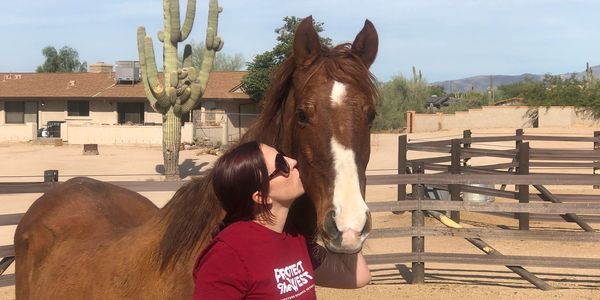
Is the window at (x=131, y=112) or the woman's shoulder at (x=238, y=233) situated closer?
the woman's shoulder at (x=238, y=233)

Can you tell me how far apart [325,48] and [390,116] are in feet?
121

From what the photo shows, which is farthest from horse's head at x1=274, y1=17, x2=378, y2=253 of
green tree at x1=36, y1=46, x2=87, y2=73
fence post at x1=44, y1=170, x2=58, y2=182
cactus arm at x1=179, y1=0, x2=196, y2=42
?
green tree at x1=36, y1=46, x2=87, y2=73

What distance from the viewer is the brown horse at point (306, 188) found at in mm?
1872

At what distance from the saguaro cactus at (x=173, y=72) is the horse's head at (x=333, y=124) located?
16378 mm

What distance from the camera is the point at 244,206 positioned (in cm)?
181

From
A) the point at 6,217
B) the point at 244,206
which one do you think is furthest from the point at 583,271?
the point at 244,206

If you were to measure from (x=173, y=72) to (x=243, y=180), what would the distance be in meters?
17.2

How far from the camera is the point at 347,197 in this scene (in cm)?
181

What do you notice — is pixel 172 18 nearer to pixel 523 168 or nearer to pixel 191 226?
pixel 523 168

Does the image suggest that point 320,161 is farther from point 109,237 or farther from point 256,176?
point 109,237

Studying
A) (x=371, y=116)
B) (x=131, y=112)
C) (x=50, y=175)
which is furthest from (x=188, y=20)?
(x=131, y=112)

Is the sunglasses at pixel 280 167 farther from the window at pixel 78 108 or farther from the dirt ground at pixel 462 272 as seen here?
the window at pixel 78 108

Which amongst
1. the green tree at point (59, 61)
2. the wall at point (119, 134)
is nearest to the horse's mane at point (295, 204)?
the wall at point (119, 134)

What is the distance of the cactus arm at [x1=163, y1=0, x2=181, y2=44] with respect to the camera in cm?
1830
